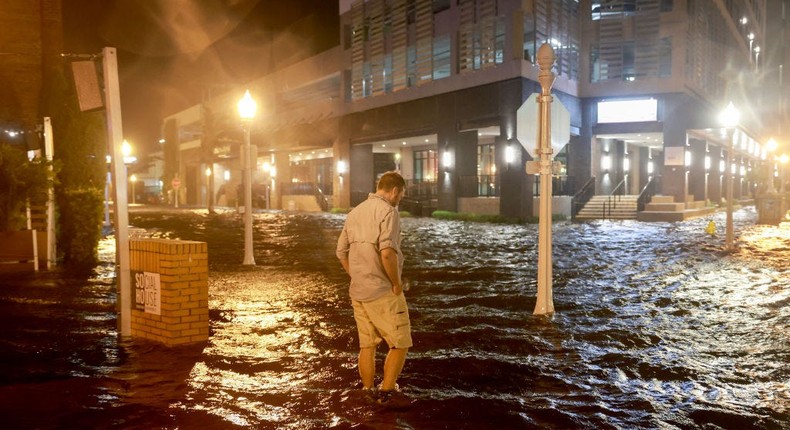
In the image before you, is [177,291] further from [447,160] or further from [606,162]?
[606,162]

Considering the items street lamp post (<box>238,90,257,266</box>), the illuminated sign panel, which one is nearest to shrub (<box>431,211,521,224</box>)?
the illuminated sign panel

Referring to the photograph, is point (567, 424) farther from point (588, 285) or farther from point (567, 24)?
point (567, 24)

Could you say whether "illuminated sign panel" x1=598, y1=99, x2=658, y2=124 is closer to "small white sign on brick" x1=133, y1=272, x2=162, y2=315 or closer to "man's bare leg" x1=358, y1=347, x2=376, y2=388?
"small white sign on brick" x1=133, y1=272, x2=162, y2=315

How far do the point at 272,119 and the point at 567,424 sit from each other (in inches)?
1925

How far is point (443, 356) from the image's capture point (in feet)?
21.0

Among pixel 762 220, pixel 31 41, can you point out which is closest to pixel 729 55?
pixel 762 220

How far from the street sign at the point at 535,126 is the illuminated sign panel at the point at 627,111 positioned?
29.9 meters

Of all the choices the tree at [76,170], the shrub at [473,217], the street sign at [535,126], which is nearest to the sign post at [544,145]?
the street sign at [535,126]

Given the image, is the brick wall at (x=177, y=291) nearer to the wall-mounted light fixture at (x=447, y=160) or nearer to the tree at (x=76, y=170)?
the tree at (x=76, y=170)

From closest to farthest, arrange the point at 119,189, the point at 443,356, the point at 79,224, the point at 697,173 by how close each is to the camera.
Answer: the point at 443,356
the point at 119,189
the point at 79,224
the point at 697,173

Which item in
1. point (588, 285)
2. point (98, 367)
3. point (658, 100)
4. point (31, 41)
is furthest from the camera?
point (658, 100)

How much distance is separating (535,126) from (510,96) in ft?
75.2

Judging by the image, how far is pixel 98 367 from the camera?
19.4ft

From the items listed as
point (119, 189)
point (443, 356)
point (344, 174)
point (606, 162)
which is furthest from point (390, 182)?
point (344, 174)
